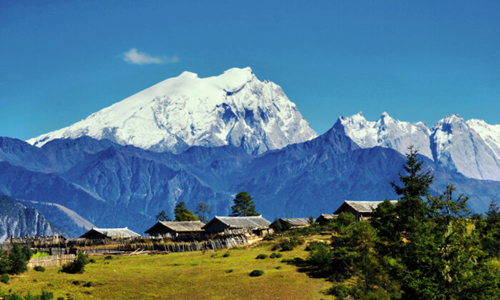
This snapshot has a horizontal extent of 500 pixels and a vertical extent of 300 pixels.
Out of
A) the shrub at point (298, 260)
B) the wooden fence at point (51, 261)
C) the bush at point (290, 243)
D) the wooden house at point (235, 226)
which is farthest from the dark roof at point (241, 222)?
the wooden fence at point (51, 261)

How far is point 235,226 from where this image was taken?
4350 inches

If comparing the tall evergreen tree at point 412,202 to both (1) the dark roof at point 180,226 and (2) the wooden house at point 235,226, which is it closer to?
(2) the wooden house at point 235,226

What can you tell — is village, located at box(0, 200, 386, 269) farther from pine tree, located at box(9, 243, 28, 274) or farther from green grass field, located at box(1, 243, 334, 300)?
green grass field, located at box(1, 243, 334, 300)

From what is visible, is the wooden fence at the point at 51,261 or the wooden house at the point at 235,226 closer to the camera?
the wooden fence at the point at 51,261

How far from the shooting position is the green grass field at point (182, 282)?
58.2 metres

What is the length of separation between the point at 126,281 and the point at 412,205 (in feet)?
108

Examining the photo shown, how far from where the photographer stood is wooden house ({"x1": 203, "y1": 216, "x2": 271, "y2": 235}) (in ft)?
352

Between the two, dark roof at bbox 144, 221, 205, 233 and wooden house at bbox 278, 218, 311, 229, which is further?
wooden house at bbox 278, 218, 311, 229

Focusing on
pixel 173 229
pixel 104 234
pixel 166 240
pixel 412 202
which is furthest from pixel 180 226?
pixel 412 202

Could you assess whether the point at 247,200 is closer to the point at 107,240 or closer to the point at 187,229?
the point at 187,229

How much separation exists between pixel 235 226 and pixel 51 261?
46310 millimetres

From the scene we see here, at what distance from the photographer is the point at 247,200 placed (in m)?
180

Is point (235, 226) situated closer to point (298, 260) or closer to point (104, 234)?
point (104, 234)

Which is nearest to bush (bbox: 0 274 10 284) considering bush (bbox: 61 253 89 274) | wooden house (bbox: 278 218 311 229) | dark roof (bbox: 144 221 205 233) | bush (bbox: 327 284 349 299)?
bush (bbox: 61 253 89 274)
